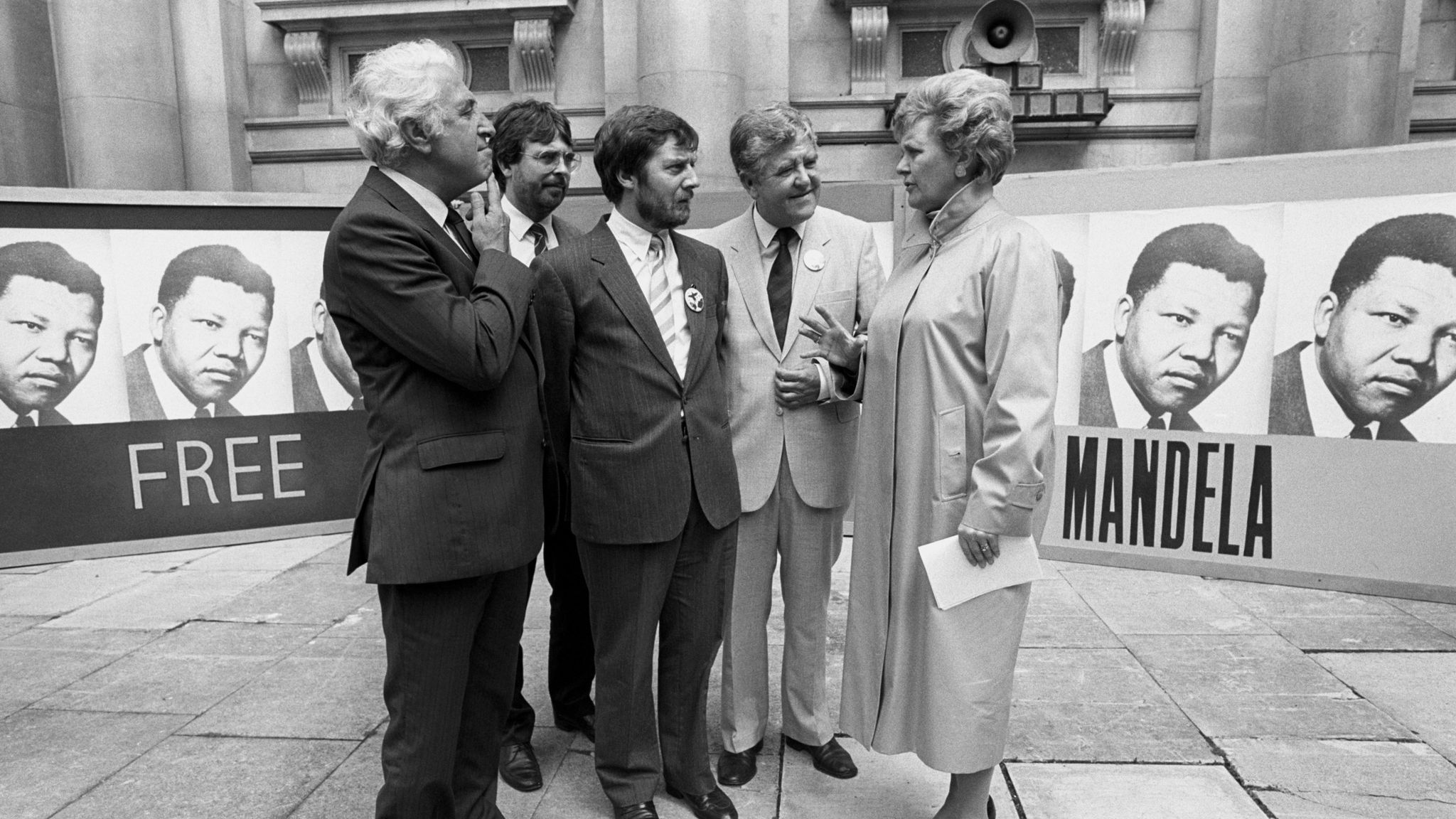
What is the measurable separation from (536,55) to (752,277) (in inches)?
237


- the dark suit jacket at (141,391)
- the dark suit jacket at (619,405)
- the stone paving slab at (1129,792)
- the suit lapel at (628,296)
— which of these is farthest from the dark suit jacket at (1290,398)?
the dark suit jacket at (141,391)

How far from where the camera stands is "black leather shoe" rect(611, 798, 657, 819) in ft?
8.66

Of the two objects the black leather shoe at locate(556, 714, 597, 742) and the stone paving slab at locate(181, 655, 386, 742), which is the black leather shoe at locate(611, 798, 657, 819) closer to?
the black leather shoe at locate(556, 714, 597, 742)

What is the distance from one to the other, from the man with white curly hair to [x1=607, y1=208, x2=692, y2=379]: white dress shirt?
41cm

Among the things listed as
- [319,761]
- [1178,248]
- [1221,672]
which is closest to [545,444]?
[319,761]

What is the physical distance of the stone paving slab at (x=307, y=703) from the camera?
3.35m

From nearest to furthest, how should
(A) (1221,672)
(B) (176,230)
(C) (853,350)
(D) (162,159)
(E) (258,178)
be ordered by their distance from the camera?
(C) (853,350) → (A) (1221,672) → (B) (176,230) → (D) (162,159) → (E) (258,178)

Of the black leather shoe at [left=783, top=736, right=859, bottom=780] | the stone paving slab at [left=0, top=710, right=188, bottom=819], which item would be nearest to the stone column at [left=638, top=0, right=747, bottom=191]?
the black leather shoe at [left=783, top=736, right=859, bottom=780]

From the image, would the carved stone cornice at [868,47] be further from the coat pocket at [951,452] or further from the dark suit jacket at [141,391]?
the coat pocket at [951,452]

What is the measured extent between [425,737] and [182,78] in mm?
8128

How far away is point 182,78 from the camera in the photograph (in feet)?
26.7

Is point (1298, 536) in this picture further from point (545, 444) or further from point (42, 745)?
point (42, 745)

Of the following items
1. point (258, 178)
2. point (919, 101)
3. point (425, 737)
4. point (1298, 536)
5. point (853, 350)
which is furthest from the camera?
point (258, 178)

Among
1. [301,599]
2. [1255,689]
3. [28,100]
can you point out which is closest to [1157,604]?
[1255,689]
